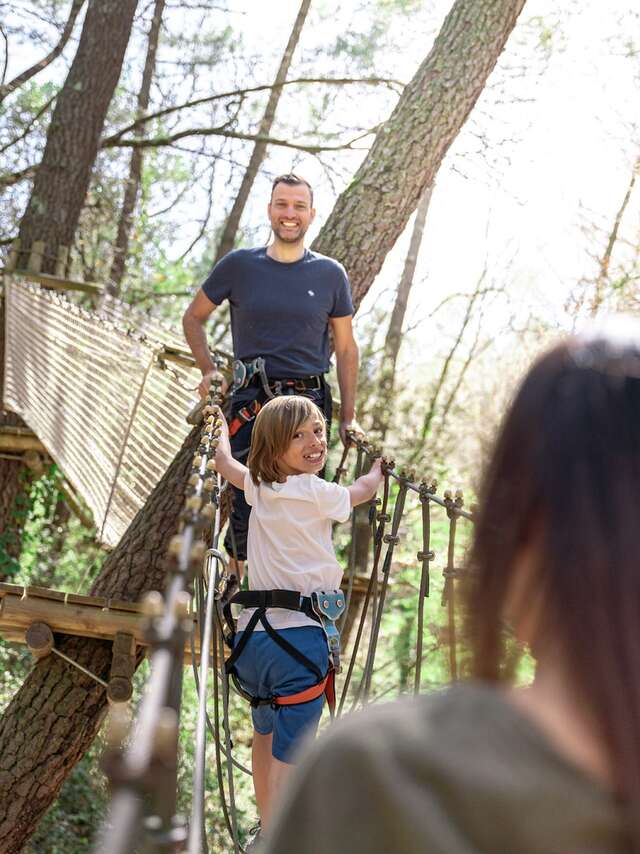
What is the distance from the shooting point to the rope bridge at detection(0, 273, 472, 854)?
0.78 metres

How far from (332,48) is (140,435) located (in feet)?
20.6

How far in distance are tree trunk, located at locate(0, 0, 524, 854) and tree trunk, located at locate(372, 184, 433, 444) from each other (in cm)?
345

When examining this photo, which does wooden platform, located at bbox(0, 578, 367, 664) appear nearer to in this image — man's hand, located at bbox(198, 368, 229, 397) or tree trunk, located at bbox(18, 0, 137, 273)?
man's hand, located at bbox(198, 368, 229, 397)

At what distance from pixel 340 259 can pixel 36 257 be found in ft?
9.79

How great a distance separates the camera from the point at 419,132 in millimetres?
4199

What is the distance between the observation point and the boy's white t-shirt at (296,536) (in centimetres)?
236

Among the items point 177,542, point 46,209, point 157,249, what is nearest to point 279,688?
point 177,542

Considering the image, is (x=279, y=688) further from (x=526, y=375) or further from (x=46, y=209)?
(x=46, y=209)

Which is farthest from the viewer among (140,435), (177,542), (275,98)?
(275,98)

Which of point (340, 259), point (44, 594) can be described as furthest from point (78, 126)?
point (44, 594)

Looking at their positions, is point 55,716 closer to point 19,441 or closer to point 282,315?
point 282,315

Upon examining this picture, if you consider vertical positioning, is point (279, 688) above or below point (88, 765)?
above

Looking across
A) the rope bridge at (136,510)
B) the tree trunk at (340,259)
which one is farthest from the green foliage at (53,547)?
the tree trunk at (340,259)

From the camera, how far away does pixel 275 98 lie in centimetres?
1009
